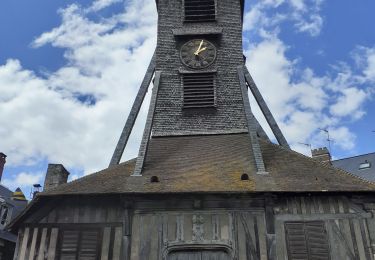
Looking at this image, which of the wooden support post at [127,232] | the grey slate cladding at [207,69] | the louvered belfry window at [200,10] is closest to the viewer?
the wooden support post at [127,232]

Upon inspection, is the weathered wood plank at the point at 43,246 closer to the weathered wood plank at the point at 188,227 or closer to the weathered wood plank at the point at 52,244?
the weathered wood plank at the point at 52,244

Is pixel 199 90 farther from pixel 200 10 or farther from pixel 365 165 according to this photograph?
pixel 365 165

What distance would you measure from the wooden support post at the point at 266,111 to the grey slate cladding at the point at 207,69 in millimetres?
394

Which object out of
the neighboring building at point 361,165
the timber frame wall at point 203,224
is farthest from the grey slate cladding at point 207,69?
the neighboring building at point 361,165

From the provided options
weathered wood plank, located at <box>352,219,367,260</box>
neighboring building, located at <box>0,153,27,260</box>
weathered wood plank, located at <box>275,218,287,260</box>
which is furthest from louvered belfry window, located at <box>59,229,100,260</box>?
weathered wood plank, located at <box>352,219,367,260</box>

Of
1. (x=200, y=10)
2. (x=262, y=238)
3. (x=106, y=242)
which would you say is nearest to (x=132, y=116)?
(x=106, y=242)

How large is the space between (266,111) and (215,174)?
352 centimetres

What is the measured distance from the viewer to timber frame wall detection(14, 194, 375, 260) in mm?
8695

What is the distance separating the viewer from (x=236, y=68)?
13555mm

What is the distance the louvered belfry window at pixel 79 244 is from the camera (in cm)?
880

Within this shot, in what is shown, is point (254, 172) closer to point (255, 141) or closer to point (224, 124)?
point (255, 141)

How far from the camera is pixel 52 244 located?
29.5 ft

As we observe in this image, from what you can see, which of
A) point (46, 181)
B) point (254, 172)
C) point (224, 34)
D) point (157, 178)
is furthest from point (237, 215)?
point (224, 34)

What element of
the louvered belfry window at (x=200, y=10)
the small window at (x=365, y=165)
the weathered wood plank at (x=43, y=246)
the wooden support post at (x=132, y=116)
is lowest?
the weathered wood plank at (x=43, y=246)
